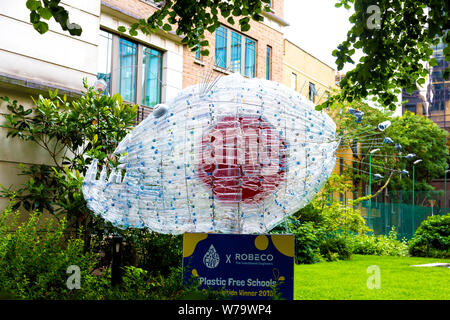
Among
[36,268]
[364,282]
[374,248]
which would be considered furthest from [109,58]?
[374,248]

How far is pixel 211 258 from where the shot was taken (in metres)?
4.39

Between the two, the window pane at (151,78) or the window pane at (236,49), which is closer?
the window pane at (151,78)

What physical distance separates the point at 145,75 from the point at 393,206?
14.4 m

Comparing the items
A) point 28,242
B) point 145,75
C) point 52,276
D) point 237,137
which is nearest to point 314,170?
point 237,137

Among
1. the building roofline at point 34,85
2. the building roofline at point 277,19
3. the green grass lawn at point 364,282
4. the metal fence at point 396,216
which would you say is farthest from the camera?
the metal fence at point 396,216

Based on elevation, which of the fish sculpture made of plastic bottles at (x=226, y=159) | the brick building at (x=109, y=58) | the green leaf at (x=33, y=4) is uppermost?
the brick building at (x=109, y=58)

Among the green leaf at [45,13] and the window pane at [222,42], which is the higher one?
the window pane at [222,42]

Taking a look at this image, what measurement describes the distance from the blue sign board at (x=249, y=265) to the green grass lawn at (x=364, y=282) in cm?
308

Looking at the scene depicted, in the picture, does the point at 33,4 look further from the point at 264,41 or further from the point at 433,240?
the point at 264,41

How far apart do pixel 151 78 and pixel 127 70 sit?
0.81 metres

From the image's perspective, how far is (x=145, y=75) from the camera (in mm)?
13555

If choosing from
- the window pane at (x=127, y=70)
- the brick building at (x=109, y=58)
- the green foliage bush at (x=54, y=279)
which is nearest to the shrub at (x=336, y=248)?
the brick building at (x=109, y=58)

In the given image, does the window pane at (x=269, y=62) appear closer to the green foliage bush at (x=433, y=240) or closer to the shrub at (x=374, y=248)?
the shrub at (x=374, y=248)

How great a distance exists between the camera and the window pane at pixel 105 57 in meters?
12.2
